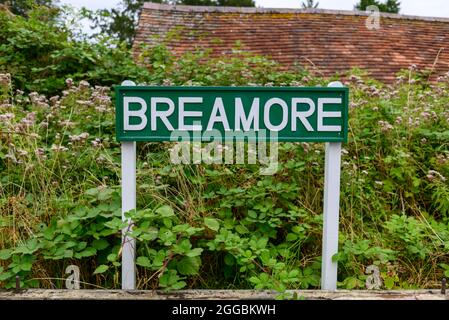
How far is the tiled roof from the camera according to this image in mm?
9742

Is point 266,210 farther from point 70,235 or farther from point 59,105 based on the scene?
point 59,105

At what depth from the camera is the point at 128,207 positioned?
2.54m

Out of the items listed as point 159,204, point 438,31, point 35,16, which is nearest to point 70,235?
point 159,204

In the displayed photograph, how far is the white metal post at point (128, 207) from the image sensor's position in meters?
2.50

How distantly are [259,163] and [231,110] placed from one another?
110 centimetres

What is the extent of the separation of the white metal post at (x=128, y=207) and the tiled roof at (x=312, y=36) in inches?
248

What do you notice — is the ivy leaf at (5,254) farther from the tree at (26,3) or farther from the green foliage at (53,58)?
the tree at (26,3)

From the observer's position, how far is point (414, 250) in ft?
9.16

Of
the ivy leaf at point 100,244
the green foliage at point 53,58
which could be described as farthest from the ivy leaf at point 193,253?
the green foliage at point 53,58

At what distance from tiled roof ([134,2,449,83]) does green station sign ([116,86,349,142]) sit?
632 cm

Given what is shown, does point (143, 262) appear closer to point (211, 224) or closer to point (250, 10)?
point (211, 224)

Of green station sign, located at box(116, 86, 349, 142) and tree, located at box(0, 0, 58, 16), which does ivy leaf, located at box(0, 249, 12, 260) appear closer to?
green station sign, located at box(116, 86, 349, 142)

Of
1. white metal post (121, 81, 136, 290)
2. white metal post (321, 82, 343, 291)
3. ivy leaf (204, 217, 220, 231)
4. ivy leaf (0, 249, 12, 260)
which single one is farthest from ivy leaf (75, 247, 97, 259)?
white metal post (321, 82, 343, 291)

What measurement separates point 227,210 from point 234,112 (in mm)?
813
